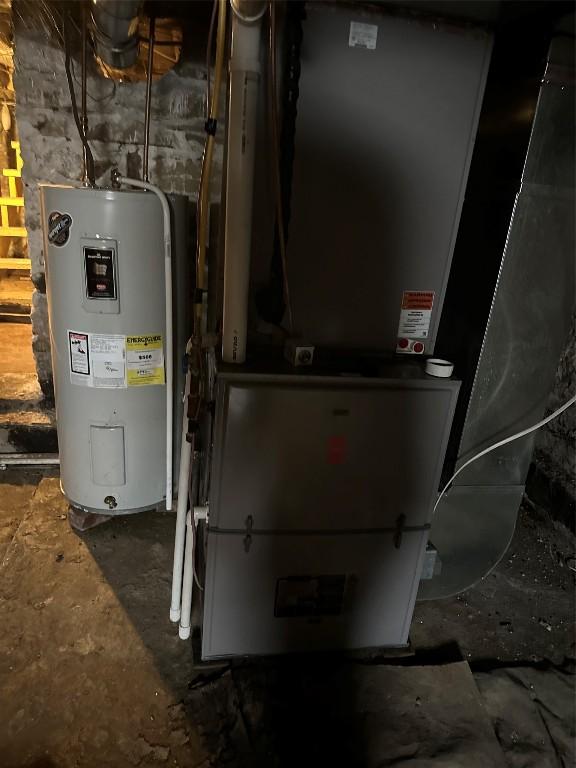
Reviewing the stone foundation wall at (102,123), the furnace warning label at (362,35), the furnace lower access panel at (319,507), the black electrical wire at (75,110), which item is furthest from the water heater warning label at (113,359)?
the furnace warning label at (362,35)

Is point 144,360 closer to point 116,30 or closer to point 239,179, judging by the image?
point 239,179

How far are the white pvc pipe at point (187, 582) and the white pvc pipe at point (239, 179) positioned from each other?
64 centimetres

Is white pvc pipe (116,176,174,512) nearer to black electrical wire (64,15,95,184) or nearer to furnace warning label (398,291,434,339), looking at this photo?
black electrical wire (64,15,95,184)

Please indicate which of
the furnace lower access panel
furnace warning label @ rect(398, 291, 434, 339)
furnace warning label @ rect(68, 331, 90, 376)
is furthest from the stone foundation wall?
the furnace lower access panel

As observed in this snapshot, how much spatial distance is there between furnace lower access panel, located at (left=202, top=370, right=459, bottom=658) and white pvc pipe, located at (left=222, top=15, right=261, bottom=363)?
0.16 m

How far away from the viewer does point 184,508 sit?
1486 millimetres

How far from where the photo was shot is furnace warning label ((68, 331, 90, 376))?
1699 mm

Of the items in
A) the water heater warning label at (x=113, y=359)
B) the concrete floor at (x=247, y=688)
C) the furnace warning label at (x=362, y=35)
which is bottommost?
the concrete floor at (x=247, y=688)

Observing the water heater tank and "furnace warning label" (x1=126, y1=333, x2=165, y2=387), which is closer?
the water heater tank

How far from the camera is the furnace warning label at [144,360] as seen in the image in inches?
68.5

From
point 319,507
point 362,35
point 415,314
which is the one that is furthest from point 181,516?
point 362,35

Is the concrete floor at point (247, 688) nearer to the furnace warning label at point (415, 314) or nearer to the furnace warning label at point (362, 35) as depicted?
the furnace warning label at point (415, 314)

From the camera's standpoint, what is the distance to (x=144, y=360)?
1.78m

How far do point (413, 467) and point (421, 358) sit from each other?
13.7 inches
